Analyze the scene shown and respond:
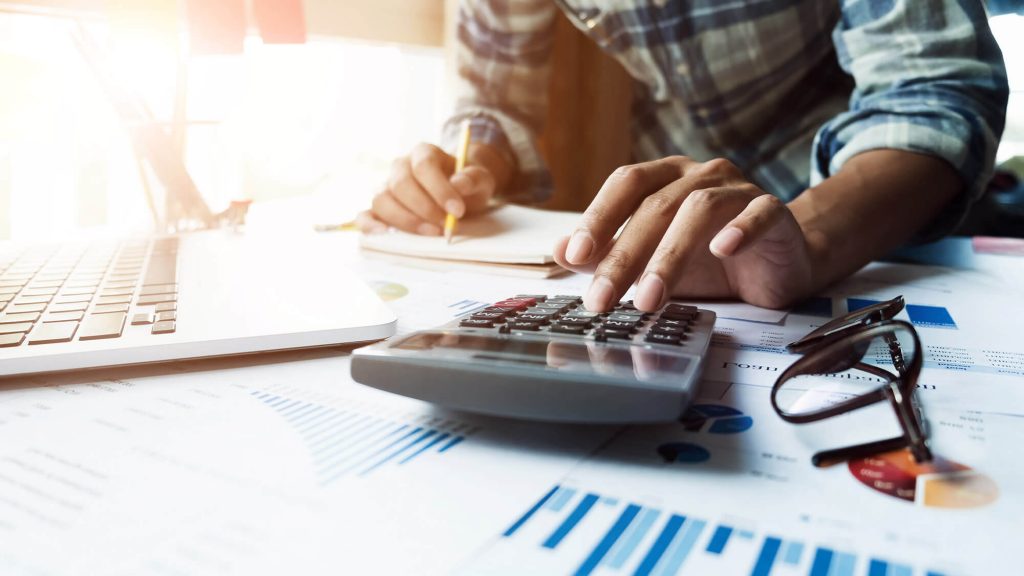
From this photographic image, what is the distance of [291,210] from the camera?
97 cm

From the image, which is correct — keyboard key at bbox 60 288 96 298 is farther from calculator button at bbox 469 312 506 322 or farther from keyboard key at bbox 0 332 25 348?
calculator button at bbox 469 312 506 322

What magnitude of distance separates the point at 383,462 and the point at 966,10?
2.39 feet

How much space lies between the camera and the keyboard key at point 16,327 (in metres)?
0.35

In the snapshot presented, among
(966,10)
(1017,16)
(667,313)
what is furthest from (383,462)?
(1017,16)

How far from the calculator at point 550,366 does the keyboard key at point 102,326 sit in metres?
0.15

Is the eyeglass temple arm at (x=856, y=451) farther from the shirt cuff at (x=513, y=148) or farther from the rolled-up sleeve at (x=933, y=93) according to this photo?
the shirt cuff at (x=513, y=148)

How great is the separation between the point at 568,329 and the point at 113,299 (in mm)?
270

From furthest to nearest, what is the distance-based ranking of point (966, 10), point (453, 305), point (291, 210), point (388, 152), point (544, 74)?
point (388, 152), point (544, 74), point (291, 210), point (966, 10), point (453, 305)

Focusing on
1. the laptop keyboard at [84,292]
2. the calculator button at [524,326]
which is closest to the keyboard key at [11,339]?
the laptop keyboard at [84,292]

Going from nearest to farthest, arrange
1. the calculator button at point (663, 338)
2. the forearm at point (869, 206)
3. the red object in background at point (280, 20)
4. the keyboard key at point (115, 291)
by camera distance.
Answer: the calculator button at point (663, 338) < the keyboard key at point (115, 291) < the forearm at point (869, 206) < the red object in background at point (280, 20)

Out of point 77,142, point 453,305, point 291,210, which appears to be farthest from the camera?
point 291,210

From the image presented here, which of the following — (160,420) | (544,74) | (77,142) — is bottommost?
(160,420)

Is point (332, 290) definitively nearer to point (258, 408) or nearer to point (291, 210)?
point (258, 408)

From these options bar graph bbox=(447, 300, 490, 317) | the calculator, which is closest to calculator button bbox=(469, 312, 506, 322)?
the calculator
